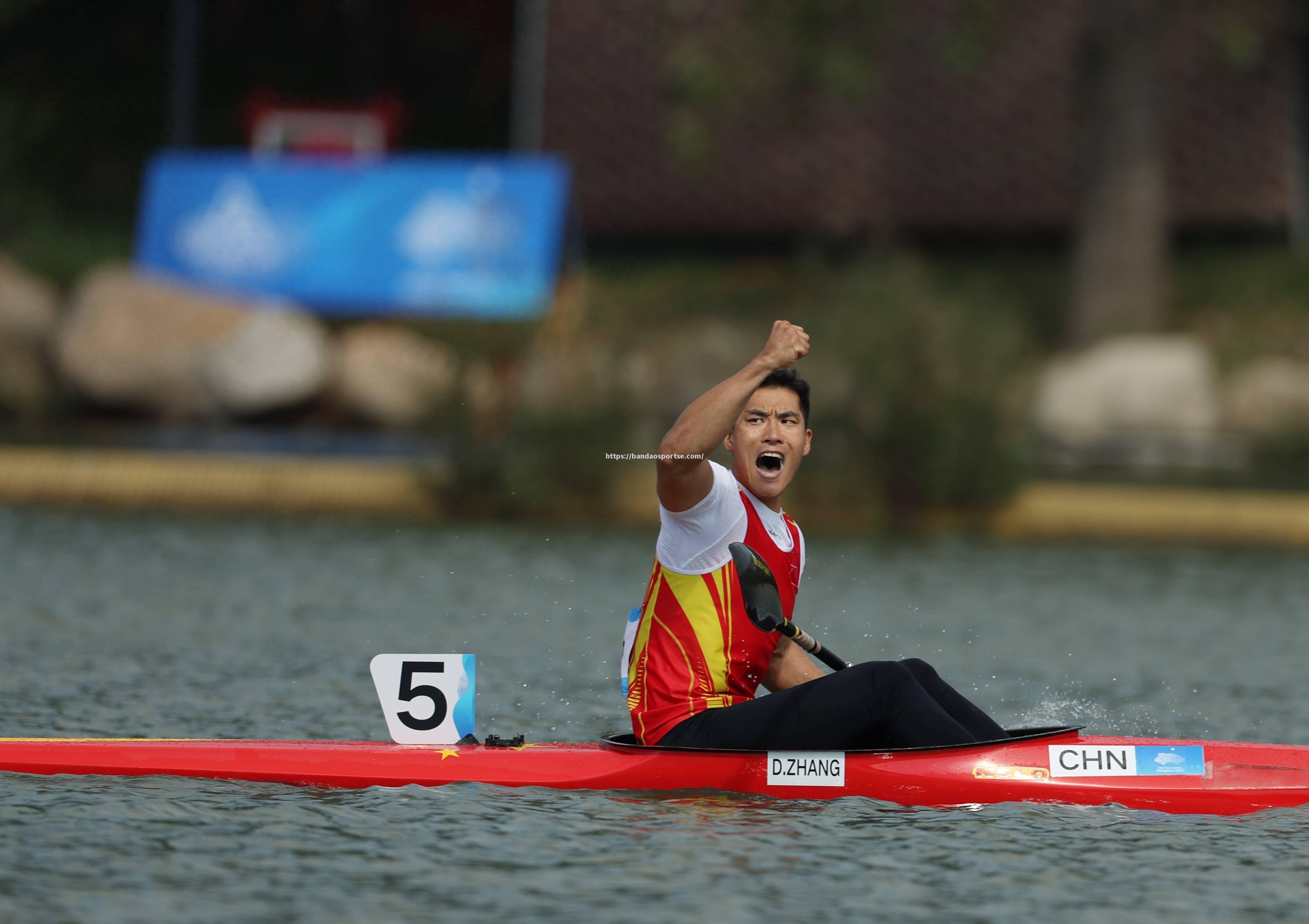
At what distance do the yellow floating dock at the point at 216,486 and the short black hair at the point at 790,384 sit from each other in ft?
38.6

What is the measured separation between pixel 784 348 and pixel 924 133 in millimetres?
20320

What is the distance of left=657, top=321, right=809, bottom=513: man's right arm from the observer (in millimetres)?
6109

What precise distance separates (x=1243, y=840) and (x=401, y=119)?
82.5 ft

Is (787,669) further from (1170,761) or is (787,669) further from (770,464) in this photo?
(1170,761)

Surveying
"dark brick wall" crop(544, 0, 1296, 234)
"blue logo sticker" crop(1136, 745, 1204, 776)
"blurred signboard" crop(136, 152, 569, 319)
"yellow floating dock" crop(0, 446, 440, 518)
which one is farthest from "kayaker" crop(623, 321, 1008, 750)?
"dark brick wall" crop(544, 0, 1296, 234)

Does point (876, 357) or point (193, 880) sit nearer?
point (193, 880)

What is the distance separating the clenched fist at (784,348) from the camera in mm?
6129

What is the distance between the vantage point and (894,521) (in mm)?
18172

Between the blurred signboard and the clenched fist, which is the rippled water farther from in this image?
the blurred signboard

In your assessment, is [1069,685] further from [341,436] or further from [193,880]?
[341,436]

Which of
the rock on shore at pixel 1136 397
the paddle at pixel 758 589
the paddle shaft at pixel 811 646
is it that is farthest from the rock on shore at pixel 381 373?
the paddle at pixel 758 589

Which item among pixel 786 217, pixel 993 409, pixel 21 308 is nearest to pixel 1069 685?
pixel 993 409

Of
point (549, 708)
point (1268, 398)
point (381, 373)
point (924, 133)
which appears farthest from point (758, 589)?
point (924, 133)

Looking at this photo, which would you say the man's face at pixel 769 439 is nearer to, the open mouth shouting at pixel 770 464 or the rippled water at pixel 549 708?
the open mouth shouting at pixel 770 464
